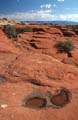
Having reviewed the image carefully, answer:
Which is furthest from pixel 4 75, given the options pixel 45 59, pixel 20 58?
pixel 45 59

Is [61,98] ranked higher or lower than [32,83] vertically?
lower

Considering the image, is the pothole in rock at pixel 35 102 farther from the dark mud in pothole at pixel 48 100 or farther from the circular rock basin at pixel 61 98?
the circular rock basin at pixel 61 98

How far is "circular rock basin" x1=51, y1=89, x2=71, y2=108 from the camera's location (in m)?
13.4

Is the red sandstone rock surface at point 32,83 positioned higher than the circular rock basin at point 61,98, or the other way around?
the red sandstone rock surface at point 32,83

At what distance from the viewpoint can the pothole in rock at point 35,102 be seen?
12978 millimetres

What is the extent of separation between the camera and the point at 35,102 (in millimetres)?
13414

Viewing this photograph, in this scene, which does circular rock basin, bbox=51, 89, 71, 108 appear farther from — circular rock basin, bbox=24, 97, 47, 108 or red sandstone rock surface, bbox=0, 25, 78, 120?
circular rock basin, bbox=24, 97, 47, 108

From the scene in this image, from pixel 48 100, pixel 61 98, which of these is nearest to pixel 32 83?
pixel 48 100

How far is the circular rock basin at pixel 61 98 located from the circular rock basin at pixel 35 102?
559 mm

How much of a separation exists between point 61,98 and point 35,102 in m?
1.63

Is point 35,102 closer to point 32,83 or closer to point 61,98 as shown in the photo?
point 61,98

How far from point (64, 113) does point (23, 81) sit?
3.97 m

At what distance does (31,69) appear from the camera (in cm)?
1659

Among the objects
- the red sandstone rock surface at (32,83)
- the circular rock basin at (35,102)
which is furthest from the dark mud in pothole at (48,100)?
the red sandstone rock surface at (32,83)
